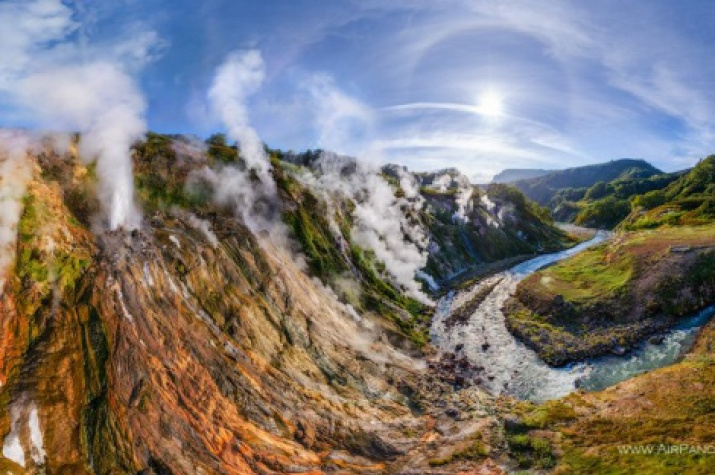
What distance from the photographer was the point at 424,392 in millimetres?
29828

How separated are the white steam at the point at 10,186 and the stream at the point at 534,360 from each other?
32.4 meters

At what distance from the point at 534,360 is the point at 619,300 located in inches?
558

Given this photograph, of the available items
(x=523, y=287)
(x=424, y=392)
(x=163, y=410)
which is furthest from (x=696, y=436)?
(x=523, y=287)

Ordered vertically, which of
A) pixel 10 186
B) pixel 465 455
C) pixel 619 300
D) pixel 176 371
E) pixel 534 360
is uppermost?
pixel 10 186

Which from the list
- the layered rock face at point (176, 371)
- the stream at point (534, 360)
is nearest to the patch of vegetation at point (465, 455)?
the layered rock face at point (176, 371)

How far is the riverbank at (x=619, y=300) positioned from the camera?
3825 centimetres

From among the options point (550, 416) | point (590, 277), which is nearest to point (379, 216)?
point (590, 277)

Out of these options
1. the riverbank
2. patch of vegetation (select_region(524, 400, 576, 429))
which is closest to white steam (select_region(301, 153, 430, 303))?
the riverbank

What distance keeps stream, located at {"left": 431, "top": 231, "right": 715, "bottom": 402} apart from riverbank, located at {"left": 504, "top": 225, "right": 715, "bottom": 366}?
0.99 m

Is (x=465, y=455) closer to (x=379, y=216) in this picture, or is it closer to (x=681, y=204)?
(x=379, y=216)

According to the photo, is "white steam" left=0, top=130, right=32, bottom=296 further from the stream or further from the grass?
the stream

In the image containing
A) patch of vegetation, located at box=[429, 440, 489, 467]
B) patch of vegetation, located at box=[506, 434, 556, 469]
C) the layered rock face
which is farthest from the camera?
patch of vegetation, located at box=[429, 440, 489, 467]

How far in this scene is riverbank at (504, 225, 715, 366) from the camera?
38.2m

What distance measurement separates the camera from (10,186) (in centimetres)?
2045
